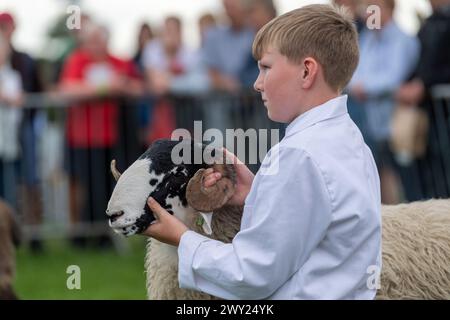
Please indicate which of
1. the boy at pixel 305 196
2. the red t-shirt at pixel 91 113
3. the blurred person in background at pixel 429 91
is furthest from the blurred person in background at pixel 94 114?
the boy at pixel 305 196

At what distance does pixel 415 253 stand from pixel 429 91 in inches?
185

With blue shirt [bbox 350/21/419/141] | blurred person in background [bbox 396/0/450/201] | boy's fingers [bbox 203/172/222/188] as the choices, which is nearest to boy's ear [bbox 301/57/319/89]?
boy's fingers [bbox 203/172/222/188]

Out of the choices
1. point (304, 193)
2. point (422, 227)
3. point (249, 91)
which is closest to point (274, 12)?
point (249, 91)

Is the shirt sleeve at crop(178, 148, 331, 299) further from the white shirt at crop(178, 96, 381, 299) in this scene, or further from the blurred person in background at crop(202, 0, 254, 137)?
the blurred person in background at crop(202, 0, 254, 137)

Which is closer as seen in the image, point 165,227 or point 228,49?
point 165,227

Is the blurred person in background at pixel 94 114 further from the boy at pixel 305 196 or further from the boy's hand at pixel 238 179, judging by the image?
the boy at pixel 305 196

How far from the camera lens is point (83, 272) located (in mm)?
8609

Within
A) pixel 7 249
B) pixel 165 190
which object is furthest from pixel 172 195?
pixel 7 249

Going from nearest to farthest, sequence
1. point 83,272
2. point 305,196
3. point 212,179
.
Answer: point 305,196 < point 212,179 < point 83,272

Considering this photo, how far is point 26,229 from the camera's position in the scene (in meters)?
10.3

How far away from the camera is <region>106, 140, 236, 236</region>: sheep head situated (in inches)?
135

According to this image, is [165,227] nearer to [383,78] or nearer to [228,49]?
[383,78]

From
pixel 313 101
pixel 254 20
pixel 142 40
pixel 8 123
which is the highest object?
pixel 254 20

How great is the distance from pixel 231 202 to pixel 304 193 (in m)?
0.71
